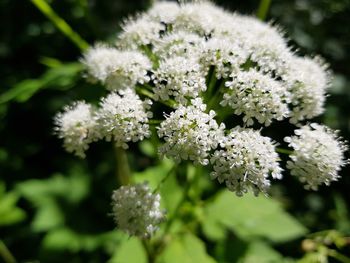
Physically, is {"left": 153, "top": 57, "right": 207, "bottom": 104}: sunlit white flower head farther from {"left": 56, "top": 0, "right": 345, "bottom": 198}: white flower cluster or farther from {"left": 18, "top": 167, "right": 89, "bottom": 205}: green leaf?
{"left": 18, "top": 167, "right": 89, "bottom": 205}: green leaf

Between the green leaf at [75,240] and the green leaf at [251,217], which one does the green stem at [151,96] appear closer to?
the green leaf at [251,217]

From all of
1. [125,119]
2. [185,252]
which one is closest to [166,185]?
[185,252]

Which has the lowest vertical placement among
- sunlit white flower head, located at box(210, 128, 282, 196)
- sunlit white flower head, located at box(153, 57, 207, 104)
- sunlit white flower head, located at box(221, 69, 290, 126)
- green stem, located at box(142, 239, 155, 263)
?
green stem, located at box(142, 239, 155, 263)

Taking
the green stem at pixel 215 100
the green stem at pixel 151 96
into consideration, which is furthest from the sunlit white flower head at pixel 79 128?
the green stem at pixel 215 100

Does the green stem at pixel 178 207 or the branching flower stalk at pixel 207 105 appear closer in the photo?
the branching flower stalk at pixel 207 105

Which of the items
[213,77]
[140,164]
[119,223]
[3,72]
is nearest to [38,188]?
[140,164]

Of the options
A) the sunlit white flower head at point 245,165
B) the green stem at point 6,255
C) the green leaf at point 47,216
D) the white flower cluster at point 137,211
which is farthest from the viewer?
the green stem at point 6,255

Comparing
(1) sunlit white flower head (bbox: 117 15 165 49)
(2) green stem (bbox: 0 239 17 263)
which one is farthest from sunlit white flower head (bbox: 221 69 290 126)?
(2) green stem (bbox: 0 239 17 263)
